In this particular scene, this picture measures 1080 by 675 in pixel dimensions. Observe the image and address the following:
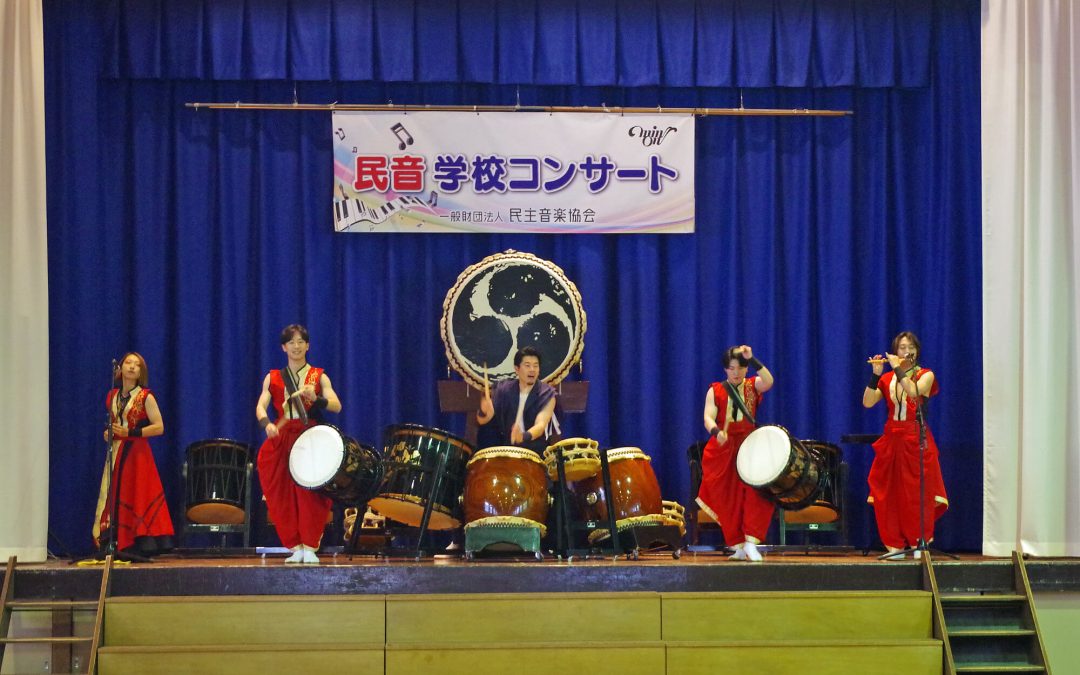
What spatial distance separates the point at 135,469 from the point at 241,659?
184 cm

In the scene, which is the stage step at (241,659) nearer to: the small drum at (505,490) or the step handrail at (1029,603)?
the small drum at (505,490)

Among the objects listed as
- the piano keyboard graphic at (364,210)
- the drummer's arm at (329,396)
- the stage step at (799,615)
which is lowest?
the stage step at (799,615)

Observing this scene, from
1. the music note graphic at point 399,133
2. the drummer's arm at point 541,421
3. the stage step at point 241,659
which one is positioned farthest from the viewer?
the music note graphic at point 399,133

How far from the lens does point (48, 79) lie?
8.16 m

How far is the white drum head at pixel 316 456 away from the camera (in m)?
6.57

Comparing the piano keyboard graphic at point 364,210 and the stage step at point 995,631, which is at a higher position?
the piano keyboard graphic at point 364,210

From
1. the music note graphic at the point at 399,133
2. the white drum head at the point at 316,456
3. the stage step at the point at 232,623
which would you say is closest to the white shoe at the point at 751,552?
the stage step at the point at 232,623

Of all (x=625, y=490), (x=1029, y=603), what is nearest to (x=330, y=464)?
(x=625, y=490)

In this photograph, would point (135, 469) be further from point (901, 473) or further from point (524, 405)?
point (901, 473)

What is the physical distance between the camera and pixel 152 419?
7.27 meters

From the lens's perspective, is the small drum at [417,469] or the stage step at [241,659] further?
the small drum at [417,469]

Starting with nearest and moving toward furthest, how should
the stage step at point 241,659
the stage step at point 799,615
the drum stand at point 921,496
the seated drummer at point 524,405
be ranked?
the stage step at point 241,659, the stage step at point 799,615, the drum stand at point 921,496, the seated drummer at point 524,405

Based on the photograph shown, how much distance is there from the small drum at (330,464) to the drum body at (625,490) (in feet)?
4.14

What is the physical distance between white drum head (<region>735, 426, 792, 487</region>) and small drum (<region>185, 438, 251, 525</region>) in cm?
290
